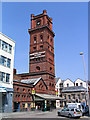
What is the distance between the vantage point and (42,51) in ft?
164

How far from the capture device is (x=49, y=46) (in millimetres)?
52531

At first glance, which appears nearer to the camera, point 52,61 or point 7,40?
point 7,40

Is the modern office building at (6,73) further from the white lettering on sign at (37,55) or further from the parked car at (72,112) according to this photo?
the white lettering on sign at (37,55)

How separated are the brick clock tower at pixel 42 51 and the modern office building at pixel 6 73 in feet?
59.2

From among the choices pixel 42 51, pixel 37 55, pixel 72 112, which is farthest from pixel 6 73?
pixel 42 51

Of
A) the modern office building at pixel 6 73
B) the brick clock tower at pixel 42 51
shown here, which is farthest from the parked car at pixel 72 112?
the brick clock tower at pixel 42 51

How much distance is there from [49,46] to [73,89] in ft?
77.3

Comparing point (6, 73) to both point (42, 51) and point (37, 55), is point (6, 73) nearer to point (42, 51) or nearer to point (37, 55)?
point (37, 55)

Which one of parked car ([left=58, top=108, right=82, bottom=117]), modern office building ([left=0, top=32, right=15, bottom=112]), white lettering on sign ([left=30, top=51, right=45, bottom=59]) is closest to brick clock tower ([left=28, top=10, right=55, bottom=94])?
white lettering on sign ([left=30, top=51, right=45, bottom=59])

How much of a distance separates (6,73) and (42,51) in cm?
2279

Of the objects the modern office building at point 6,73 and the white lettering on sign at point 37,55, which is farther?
the white lettering on sign at point 37,55

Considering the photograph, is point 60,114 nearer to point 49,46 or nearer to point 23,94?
point 23,94

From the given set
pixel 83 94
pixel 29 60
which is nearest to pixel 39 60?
pixel 29 60

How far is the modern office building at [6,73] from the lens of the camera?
27250mm
